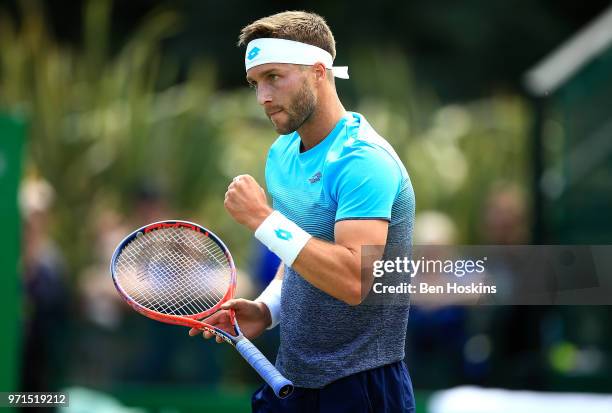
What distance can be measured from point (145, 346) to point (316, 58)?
453 cm

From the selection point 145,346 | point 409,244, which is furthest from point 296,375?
point 145,346

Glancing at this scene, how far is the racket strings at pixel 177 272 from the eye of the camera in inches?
183

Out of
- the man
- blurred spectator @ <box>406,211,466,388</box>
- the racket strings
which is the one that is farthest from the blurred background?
the man

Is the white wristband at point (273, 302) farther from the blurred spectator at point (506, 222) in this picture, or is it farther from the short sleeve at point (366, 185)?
the blurred spectator at point (506, 222)

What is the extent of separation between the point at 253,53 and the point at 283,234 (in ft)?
2.19

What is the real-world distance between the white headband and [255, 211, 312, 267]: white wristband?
1.76 feet

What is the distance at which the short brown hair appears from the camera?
4.16 metres

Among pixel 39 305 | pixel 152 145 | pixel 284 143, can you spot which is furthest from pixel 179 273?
pixel 152 145

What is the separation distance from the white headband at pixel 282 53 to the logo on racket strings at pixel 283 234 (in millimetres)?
590

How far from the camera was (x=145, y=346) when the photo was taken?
833 cm

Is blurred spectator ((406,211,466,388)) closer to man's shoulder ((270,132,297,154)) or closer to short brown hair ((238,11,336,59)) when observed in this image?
man's shoulder ((270,132,297,154))

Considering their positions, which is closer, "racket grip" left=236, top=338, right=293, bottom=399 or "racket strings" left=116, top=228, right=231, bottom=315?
"racket grip" left=236, top=338, right=293, bottom=399

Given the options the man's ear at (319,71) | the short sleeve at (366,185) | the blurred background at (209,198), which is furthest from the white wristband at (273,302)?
the blurred background at (209,198)

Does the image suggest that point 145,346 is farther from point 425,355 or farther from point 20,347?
point 425,355
